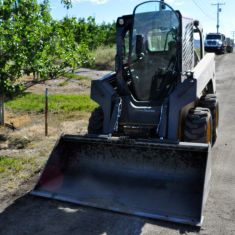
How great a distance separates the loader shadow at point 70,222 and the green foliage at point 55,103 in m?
6.49

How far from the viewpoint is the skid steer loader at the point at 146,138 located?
525 centimetres

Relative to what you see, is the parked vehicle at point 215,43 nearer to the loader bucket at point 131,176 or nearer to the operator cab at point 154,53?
the operator cab at point 154,53

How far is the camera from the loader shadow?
470 centimetres

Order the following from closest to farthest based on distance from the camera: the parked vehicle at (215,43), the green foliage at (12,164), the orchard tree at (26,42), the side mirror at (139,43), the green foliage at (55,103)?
the side mirror at (139,43) < the green foliage at (12,164) < the orchard tree at (26,42) < the green foliage at (55,103) < the parked vehicle at (215,43)

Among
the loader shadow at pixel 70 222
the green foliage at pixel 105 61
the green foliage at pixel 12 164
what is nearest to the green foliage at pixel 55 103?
the green foliage at pixel 12 164

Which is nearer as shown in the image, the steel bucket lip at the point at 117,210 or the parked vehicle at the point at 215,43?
the steel bucket lip at the point at 117,210

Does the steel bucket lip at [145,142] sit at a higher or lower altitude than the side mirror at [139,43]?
lower

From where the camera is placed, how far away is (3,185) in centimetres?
620

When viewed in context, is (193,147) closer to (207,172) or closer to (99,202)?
(207,172)

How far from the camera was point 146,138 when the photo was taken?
609 cm

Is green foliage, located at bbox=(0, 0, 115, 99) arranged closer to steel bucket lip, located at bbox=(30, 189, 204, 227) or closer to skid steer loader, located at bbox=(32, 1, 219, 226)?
skid steer loader, located at bbox=(32, 1, 219, 226)

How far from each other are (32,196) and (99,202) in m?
1.08

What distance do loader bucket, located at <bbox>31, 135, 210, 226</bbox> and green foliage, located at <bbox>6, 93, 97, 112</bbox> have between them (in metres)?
5.73

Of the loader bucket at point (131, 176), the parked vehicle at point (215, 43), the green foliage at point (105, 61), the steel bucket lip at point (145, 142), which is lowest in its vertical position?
the loader bucket at point (131, 176)
